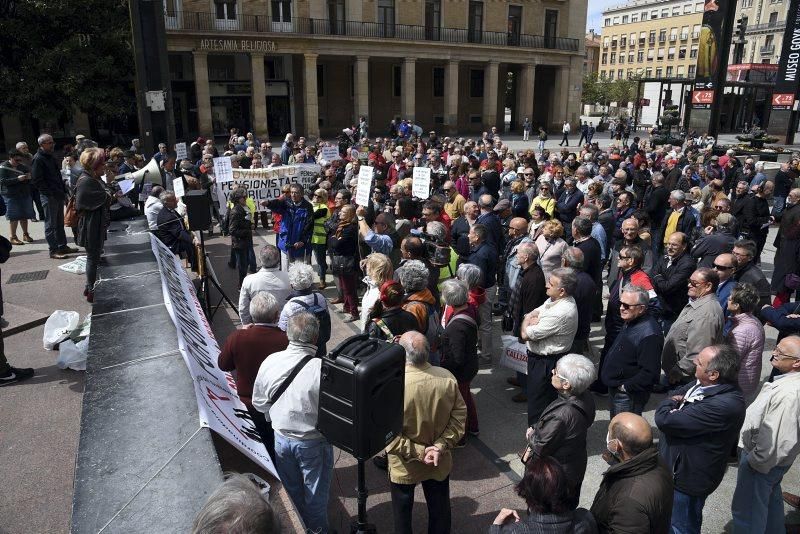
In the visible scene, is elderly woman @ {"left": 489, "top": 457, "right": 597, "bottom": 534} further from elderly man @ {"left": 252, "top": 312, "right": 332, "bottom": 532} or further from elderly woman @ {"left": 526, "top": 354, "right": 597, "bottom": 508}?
elderly man @ {"left": 252, "top": 312, "right": 332, "bottom": 532}

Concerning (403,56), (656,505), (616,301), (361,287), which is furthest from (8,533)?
(403,56)

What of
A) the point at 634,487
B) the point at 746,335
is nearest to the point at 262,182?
the point at 746,335

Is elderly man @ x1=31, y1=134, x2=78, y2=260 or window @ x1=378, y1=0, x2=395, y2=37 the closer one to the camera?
elderly man @ x1=31, y1=134, x2=78, y2=260

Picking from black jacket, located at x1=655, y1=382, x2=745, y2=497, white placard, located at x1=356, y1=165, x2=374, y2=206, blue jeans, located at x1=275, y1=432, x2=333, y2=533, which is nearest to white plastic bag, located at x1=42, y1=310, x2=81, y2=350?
blue jeans, located at x1=275, y1=432, x2=333, y2=533

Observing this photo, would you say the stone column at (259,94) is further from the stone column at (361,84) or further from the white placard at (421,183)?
the white placard at (421,183)

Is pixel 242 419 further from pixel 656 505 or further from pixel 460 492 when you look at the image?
pixel 656 505

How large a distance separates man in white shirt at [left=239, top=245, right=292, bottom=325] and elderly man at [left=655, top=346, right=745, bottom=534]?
12.5 feet

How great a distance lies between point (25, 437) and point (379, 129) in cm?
3962

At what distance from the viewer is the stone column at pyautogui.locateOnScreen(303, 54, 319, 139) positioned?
36.0m

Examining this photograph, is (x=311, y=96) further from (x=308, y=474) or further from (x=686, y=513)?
(x=686, y=513)

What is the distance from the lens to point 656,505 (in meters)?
2.84

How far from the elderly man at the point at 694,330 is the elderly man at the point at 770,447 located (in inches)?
34.0

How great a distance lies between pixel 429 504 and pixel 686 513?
5.85 feet

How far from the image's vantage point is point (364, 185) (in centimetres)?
937
